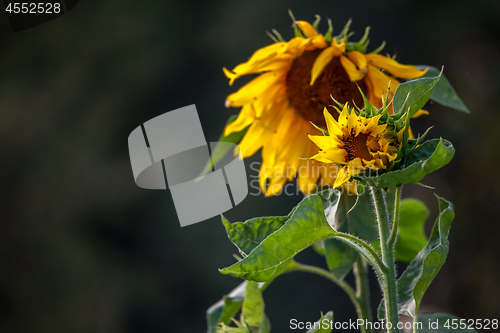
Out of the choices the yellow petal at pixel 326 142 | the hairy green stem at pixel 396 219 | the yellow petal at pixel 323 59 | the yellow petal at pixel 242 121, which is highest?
the yellow petal at pixel 323 59

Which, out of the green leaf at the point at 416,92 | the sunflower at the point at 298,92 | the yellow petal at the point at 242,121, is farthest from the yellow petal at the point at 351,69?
the green leaf at the point at 416,92

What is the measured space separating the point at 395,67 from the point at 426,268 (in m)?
0.29

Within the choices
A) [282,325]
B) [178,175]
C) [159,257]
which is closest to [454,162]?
[282,325]

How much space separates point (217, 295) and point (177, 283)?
126 mm

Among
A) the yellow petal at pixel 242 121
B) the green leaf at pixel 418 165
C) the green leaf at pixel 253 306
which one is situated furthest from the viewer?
the yellow petal at pixel 242 121

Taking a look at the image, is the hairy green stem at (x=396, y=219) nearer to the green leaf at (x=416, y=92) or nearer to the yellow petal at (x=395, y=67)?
the green leaf at (x=416, y=92)

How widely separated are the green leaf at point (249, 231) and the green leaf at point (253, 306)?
154mm

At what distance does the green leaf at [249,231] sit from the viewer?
12.4 inches

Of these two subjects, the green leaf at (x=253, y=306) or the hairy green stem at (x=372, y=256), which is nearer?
the hairy green stem at (x=372, y=256)

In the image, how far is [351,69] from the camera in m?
0.54

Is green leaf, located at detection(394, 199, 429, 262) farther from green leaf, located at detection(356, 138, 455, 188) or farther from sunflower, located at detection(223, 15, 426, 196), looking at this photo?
green leaf, located at detection(356, 138, 455, 188)

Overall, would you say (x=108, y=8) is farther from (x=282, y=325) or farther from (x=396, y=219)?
(x=396, y=219)

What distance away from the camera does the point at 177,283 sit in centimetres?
147

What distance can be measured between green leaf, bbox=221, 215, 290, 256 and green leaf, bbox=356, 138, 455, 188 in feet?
0.22
